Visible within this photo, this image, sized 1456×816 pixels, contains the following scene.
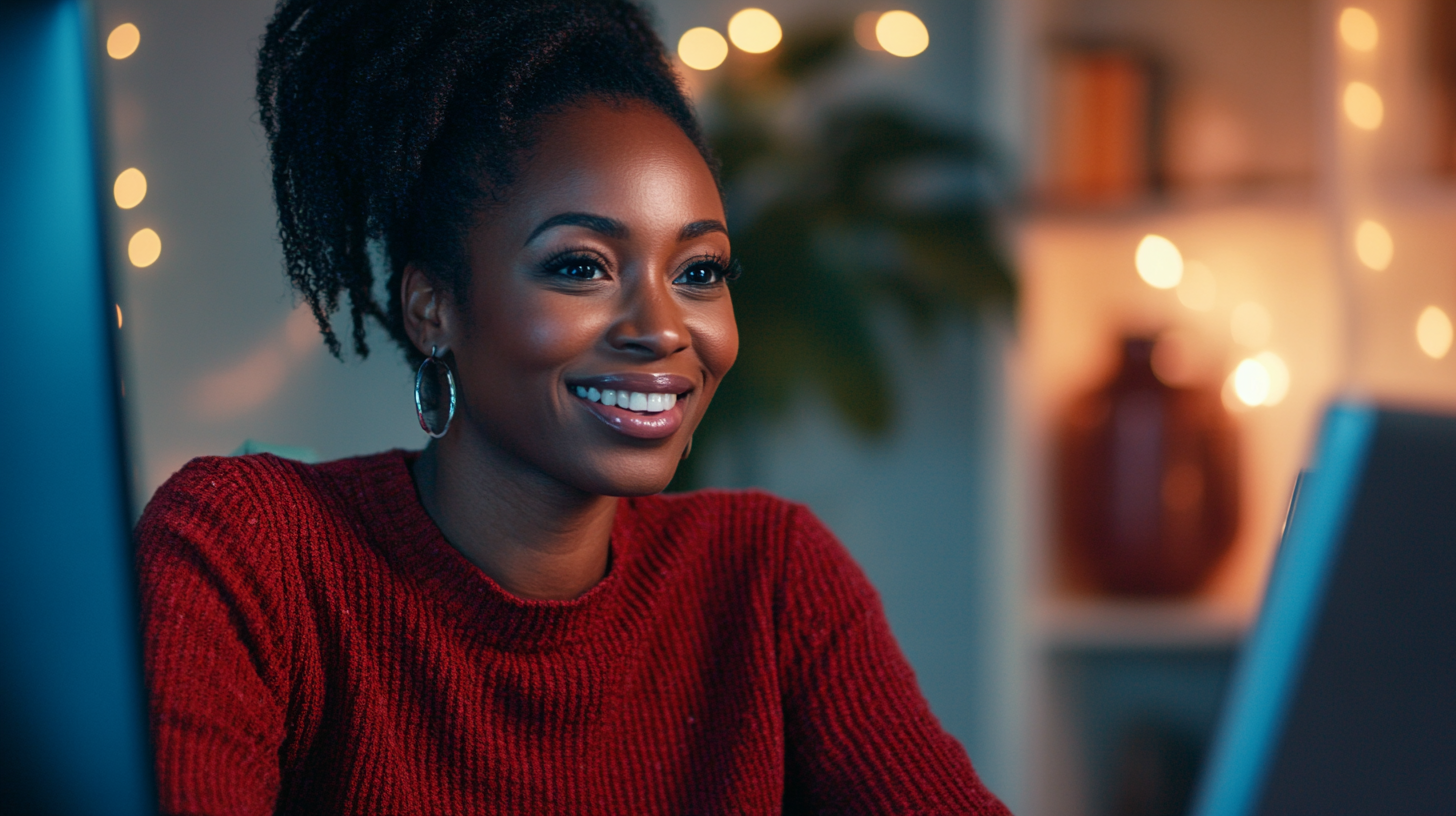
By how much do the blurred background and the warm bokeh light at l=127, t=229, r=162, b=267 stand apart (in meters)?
0.93

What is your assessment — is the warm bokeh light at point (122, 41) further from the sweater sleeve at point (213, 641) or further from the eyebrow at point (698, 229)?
the eyebrow at point (698, 229)

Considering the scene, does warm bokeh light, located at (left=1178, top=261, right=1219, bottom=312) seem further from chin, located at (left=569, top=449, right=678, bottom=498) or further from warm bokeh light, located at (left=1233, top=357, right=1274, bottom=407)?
chin, located at (left=569, top=449, right=678, bottom=498)

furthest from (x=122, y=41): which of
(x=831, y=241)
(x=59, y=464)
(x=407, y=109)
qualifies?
(x=831, y=241)

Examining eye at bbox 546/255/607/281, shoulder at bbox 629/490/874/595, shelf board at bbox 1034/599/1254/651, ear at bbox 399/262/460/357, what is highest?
eye at bbox 546/255/607/281

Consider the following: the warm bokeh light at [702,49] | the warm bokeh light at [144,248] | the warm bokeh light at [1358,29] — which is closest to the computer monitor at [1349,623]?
the warm bokeh light at [144,248]

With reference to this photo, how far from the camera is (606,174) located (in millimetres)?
794

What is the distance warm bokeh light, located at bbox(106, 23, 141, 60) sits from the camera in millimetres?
994

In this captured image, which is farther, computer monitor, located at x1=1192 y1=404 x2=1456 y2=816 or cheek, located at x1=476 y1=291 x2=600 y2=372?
cheek, located at x1=476 y1=291 x2=600 y2=372

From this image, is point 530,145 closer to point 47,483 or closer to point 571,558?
point 571,558

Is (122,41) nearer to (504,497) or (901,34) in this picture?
(504,497)

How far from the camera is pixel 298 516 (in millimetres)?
807

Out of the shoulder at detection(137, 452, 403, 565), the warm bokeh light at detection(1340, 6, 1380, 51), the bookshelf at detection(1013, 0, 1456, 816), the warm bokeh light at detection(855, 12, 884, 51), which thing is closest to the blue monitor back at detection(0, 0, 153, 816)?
the shoulder at detection(137, 452, 403, 565)

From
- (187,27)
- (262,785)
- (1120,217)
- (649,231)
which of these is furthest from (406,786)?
(1120,217)

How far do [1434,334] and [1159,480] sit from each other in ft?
1.52
